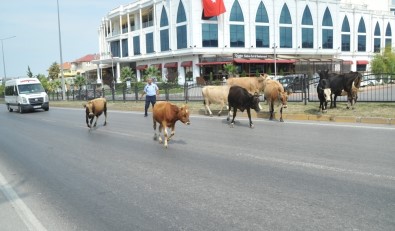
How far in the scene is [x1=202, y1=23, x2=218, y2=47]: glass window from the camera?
183ft

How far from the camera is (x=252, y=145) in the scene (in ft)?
31.5

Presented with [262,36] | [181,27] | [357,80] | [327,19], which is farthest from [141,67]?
[357,80]

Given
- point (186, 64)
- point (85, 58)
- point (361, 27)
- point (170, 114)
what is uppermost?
point (361, 27)

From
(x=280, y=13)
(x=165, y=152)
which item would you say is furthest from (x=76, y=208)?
(x=280, y=13)

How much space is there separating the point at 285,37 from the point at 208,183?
5991 cm

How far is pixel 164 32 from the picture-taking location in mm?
60781

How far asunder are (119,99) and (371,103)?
21.5 m

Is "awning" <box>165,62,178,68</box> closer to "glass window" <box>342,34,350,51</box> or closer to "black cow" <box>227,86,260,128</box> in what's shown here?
"glass window" <box>342,34,350,51</box>

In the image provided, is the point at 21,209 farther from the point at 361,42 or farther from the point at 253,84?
the point at 361,42

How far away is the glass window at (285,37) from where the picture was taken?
62625 millimetres

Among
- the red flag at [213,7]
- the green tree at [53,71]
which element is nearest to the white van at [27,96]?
the red flag at [213,7]

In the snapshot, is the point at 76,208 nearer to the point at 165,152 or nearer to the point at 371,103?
the point at 165,152

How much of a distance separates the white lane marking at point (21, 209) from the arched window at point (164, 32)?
53914 millimetres

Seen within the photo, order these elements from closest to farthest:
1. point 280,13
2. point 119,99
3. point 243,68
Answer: point 119,99 → point 243,68 → point 280,13
